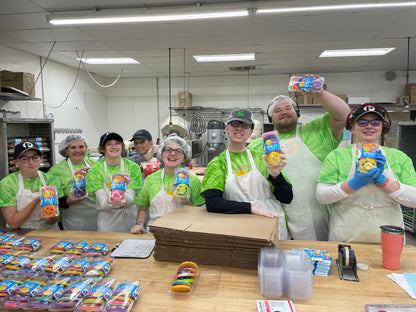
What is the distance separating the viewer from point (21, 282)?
3.77 ft

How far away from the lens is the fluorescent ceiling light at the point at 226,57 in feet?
19.0

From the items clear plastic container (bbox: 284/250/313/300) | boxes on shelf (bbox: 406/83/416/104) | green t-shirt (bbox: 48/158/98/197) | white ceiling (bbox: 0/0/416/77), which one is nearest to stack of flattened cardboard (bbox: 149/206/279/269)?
clear plastic container (bbox: 284/250/313/300)

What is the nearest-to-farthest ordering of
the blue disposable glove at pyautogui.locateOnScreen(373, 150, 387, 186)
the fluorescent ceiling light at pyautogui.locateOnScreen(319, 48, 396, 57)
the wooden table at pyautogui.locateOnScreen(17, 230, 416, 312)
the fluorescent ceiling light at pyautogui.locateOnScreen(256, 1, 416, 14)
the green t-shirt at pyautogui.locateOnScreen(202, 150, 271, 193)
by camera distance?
the wooden table at pyautogui.locateOnScreen(17, 230, 416, 312) < the blue disposable glove at pyautogui.locateOnScreen(373, 150, 387, 186) < the green t-shirt at pyautogui.locateOnScreen(202, 150, 271, 193) < the fluorescent ceiling light at pyautogui.locateOnScreen(256, 1, 416, 14) < the fluorescent ceiling light at pyautogui.locateOnScreen(319, 48, 396, 57)

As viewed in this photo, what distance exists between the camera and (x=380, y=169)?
1444 millimetres

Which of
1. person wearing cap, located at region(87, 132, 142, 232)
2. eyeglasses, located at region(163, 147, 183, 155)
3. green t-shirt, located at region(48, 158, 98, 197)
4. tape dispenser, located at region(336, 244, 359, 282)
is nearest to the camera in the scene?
tape dispenser, located at region(336, 244, 359, 282)

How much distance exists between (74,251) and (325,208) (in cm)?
169

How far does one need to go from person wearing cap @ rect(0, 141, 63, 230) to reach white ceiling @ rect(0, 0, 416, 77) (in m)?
2.29

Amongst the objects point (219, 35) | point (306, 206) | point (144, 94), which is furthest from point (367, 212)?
point (144, 94)

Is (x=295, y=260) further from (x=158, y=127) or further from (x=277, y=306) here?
(x=158, y=127)

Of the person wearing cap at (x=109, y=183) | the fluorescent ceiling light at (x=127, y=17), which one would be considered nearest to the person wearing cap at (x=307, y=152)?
the person wearing cap at (x=109, y=183)

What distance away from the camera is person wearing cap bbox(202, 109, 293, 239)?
1.67m

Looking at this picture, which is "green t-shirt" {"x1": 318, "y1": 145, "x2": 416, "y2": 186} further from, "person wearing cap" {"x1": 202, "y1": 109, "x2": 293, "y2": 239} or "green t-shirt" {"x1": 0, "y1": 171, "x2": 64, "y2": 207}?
"green t-shirt" {"x1": 0, "y1": 171, "x2": 64, "y2": 207}

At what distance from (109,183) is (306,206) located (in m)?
1.54

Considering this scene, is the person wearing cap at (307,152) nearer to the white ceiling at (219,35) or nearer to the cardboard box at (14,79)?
the white ceiling at (219,35)
